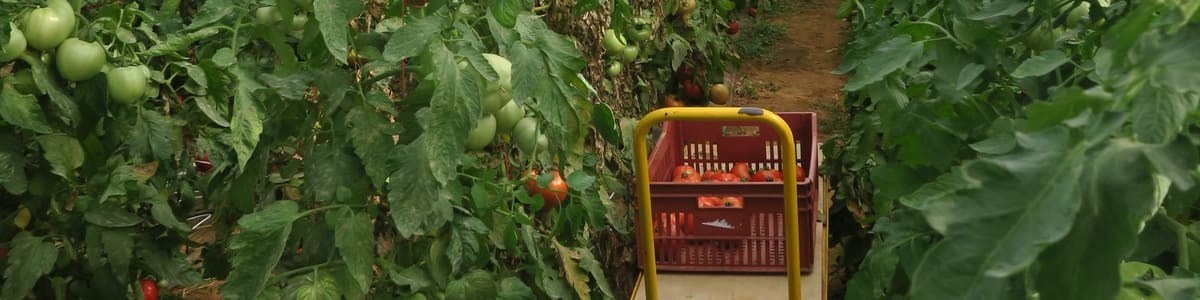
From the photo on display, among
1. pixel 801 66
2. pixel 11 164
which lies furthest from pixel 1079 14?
pixel 801 66

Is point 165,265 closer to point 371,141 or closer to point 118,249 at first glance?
point 118,249

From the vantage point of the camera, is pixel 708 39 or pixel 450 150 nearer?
pixel 450 150

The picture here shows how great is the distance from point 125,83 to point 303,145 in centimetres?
32

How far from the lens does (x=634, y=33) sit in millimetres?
4660

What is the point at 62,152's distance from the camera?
2137mm

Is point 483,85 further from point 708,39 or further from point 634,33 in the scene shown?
point 708,39

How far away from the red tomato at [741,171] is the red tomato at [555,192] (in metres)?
1.31

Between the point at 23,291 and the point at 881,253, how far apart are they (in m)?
1.55

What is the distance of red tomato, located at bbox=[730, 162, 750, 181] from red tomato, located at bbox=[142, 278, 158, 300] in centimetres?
192

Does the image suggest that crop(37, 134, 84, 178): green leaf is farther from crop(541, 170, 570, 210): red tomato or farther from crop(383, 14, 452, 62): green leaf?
crop(541, 170, 570, 210): red tomato

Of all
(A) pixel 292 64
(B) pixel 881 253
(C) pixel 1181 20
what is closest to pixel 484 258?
(A) pixel 292 64

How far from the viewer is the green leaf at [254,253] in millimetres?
1673

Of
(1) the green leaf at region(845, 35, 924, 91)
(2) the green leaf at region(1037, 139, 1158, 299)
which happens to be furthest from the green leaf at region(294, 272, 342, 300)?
(2) the green leaf at region(1037, 139, 1158, 299)

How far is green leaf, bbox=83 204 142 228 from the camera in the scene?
7.80ft
